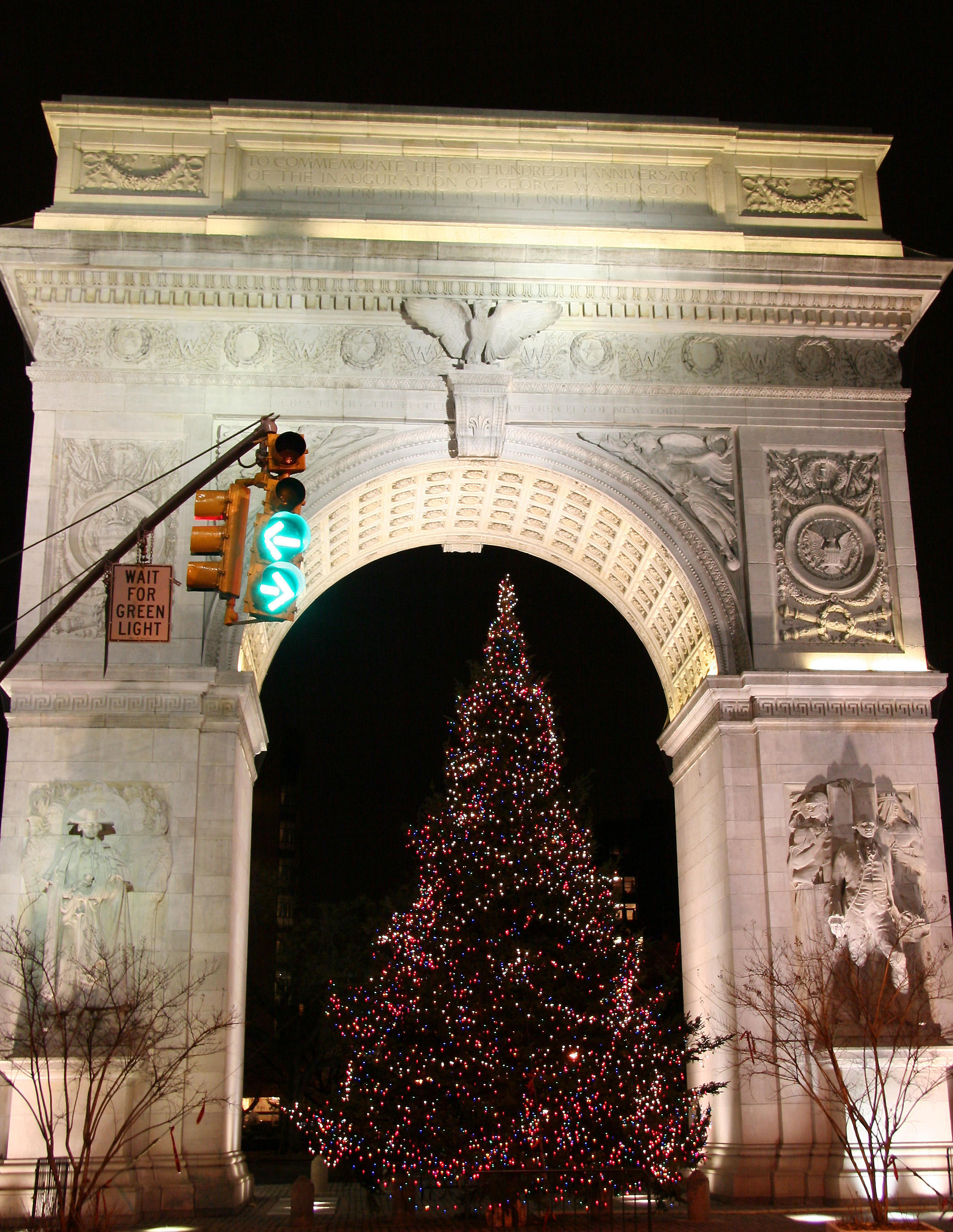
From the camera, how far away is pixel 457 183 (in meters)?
30.5

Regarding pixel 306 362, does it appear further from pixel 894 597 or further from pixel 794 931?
pixel 794 931

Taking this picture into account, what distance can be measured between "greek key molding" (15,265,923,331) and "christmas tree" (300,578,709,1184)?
413 inches

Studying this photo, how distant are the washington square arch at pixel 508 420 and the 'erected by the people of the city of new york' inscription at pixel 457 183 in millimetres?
77

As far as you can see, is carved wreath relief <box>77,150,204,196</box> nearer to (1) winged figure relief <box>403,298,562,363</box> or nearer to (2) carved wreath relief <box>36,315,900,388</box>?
(2) carved wreath relief <box>36,315,900,388</box>

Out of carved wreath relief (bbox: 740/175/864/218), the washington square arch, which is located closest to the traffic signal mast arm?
the washington square arch

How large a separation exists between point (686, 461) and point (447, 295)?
6.08 metres

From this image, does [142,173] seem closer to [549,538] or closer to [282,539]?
[549,538]

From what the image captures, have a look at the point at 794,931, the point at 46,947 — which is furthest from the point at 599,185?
the point at 46,947

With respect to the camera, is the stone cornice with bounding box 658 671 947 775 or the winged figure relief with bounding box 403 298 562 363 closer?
the stone cornice with bounding box 658 671 947 775

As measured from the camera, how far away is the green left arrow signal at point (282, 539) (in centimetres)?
1121

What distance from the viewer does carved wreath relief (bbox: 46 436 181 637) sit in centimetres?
2702

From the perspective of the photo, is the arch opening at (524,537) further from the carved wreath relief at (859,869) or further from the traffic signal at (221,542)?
the traffic signal at (221,542)

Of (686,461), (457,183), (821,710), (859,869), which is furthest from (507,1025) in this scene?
(457,183)

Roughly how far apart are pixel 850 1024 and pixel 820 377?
43.4ft
